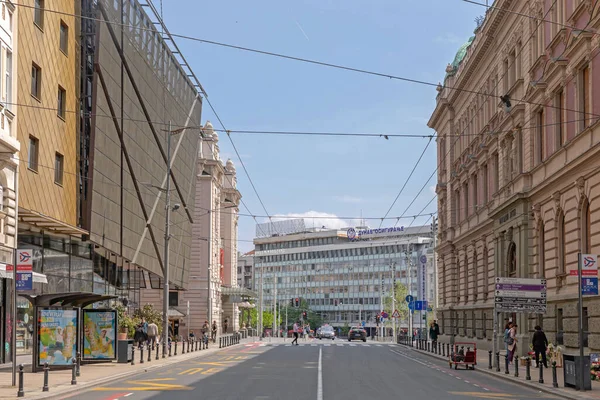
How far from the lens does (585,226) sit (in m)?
34.3

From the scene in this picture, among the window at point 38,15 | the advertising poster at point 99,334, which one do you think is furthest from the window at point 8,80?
the advertising poster at point 99,334

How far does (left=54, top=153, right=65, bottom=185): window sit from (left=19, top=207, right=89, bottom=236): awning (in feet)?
7.03

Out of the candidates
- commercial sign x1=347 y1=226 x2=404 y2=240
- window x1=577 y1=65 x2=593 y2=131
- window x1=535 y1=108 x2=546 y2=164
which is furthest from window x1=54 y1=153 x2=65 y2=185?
commercial sign x1=347 y1=226 x2=404 y2=240

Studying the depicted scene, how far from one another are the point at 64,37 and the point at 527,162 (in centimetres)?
2163

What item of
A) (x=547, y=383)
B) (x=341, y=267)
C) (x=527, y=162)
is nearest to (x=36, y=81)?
(x=527, y=162)

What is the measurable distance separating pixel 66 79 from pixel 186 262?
123ft

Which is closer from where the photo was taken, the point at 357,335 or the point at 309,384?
the point at 309,384

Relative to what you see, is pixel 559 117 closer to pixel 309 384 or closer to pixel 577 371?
pixel 577 371

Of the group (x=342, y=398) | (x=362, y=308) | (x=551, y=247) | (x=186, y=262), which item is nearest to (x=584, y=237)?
(x=551, y=247)

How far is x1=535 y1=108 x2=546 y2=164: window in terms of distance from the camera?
4031 centimetres

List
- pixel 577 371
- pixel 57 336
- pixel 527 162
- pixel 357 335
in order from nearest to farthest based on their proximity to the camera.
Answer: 1. pixel 577 371
2. pixel 57 336
3. pixel 527 162
4. pixel 357 335

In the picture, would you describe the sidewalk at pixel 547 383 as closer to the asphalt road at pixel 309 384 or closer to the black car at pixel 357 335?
the asphalt road at pixel 309 384

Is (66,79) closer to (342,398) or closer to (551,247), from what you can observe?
(551,247)

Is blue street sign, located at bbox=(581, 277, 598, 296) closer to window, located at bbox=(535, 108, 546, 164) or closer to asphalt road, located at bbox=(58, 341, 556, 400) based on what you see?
asphalt road, located at bbox=(58, 341, 556, 400)
